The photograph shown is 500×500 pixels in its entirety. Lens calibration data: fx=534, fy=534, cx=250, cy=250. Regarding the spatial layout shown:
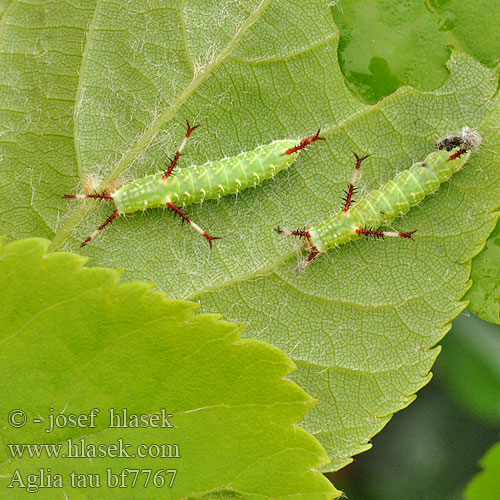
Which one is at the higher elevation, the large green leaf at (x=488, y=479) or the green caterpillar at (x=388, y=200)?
the green caterpillar at (x=388, y=200)

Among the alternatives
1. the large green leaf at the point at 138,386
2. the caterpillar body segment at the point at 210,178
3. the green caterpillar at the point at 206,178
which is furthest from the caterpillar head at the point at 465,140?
the large green leaf at the point at 138,386

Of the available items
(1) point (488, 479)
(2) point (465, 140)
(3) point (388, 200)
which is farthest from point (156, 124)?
(1) point (488, 479)

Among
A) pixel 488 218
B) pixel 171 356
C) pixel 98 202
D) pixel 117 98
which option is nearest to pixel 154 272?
pixel 98 202

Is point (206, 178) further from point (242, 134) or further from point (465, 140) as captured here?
point (465, 140)

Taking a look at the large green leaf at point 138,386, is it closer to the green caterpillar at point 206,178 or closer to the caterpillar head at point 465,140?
the green caterpillar at point 206,178

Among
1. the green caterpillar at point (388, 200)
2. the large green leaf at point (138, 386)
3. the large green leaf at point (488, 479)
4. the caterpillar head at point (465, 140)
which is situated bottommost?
the large green leaf at point (488, 479)

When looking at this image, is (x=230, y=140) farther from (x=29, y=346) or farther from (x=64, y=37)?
(x=29, y=346)
